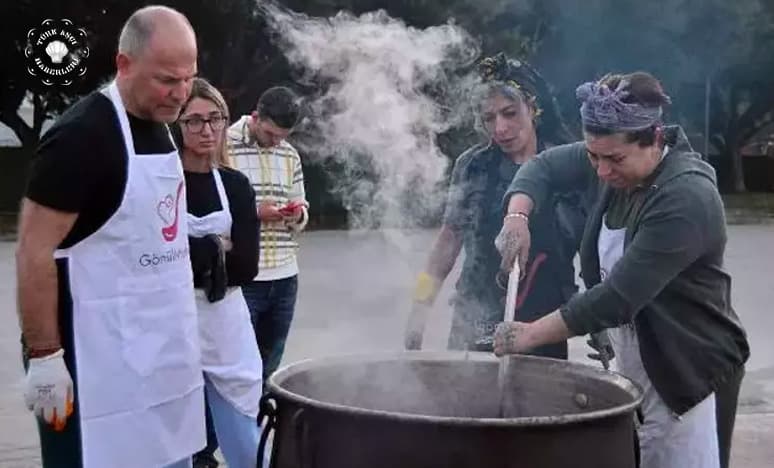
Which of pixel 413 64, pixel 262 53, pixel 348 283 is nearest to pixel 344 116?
pixel 413 64

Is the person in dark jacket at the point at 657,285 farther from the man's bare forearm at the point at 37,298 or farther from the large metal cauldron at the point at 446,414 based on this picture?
the man's bare forearm at the point at 37,298

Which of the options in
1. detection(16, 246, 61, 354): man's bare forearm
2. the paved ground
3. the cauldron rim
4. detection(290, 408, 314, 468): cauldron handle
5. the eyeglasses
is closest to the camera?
the cauldron rim

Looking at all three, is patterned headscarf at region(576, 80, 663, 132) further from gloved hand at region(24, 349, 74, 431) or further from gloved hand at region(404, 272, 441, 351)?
gloved hand at region(24, 349, 74, 431)

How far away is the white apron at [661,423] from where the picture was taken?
2.95 m

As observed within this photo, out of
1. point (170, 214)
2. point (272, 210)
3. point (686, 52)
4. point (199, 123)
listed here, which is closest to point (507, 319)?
point (170, 214)

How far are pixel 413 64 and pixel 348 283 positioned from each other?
6632 mm

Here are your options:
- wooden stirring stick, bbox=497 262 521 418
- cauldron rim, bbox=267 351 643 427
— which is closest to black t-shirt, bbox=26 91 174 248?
cauldron rim, bbox=267 351 643 427

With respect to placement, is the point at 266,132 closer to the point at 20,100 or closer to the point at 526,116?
the point at 526,116

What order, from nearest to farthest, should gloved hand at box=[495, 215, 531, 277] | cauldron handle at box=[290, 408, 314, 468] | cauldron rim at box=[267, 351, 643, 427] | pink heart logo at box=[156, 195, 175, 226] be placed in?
cauldron rim at box=[267, 351, 643, 427] < cauldron handle at box=[290, 408, 314, 468] < pink heart logo at box=[156, 195, 175, 226] < gloved hand at box=[495, 215, 531, 277]

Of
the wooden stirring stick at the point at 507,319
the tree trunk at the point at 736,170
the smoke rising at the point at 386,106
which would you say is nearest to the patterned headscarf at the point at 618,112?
the wooden stirring stick at the point at 507,319

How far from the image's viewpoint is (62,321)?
274 centimetres

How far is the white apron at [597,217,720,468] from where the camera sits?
2.95 meters

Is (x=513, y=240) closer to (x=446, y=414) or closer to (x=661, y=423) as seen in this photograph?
(x=446, y=414)

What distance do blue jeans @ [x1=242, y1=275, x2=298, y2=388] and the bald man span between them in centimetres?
185
